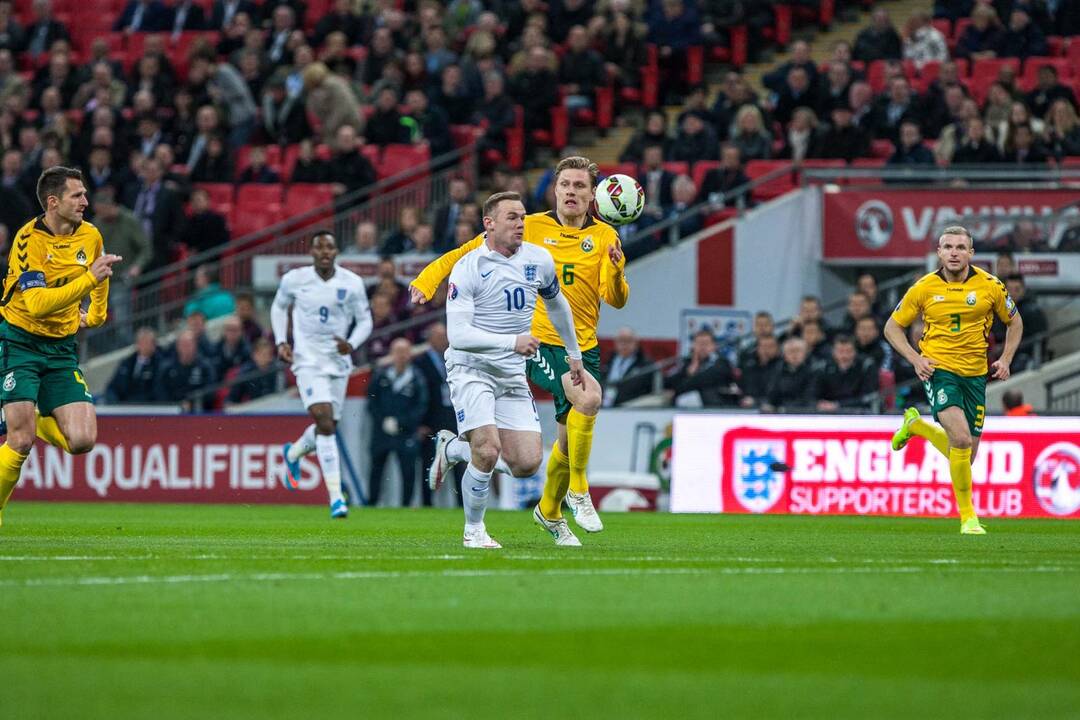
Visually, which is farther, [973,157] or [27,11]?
[27,11]

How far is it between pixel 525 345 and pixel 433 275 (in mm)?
1144

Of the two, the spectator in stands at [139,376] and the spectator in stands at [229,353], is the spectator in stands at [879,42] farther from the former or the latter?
the spectator in stands at [139,376]

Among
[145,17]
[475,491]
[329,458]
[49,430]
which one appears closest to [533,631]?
[475,491]

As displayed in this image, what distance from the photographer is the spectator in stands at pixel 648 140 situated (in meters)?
24.6

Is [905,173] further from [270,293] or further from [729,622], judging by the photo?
[729,622]

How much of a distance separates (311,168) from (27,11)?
30.5 ft

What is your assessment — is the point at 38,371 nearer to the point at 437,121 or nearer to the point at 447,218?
the point at 447,218

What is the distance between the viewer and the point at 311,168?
26.2 meters

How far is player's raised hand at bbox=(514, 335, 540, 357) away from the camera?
1096 centimetres

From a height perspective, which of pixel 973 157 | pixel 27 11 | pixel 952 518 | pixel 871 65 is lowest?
pixel 952 518

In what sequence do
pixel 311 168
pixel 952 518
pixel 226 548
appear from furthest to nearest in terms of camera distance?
pixel 311 168
pixel 952 518
pixel 226 548

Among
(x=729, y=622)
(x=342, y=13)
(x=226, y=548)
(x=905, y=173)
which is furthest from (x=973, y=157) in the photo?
(x=729, y=622)

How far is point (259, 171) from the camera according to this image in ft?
87.6

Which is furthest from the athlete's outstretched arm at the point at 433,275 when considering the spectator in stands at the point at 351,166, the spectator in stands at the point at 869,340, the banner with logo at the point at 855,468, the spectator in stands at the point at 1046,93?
the spectator in stands at the point at 351,166
